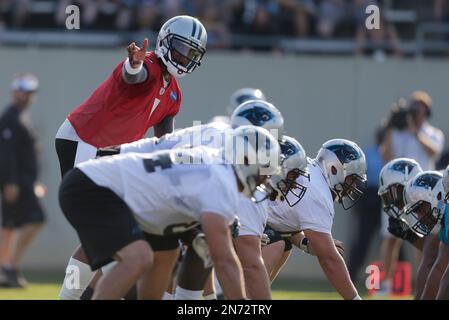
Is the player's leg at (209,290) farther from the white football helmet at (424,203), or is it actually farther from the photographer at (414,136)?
the photographer at (414,136)

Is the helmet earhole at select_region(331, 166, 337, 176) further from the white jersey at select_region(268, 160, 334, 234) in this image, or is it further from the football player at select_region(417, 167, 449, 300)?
the football player at select_region(417, 167, 449, 300)

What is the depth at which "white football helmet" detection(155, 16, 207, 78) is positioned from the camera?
812cm

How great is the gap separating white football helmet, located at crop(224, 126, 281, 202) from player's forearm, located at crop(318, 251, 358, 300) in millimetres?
1347

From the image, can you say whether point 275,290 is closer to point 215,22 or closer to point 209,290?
point 215,22

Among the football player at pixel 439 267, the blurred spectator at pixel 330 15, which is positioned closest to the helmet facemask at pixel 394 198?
the football player at pixel 439 267

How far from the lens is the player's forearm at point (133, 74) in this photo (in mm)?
7812

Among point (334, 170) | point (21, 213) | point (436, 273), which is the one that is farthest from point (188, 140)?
point (21, 213)

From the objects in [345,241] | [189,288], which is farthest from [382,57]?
[189,288]

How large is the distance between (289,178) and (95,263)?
1.85 meters

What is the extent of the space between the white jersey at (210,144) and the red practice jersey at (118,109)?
77 cm

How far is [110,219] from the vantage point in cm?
637

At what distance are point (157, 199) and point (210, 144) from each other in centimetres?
74

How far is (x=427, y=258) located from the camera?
8.61m

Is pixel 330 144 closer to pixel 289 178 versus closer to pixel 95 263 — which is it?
pixel 289 178
